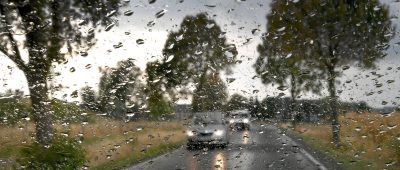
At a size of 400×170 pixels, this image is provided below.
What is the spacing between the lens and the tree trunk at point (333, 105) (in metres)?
8.16

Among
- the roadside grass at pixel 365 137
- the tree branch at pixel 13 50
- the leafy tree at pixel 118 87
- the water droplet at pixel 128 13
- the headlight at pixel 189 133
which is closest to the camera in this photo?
the water droplet at pixel 128 13

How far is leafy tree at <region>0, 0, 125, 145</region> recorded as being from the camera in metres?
7.88

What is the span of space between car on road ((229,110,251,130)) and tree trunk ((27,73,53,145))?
2.21 metres

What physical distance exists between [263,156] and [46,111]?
417 centimetres

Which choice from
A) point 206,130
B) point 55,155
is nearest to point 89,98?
point 55,155

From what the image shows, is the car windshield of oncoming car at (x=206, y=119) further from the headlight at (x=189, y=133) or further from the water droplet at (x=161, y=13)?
the water droplet at (x=161, y=13)

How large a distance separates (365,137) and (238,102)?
2.19 metres

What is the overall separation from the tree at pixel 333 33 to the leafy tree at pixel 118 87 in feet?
5.87

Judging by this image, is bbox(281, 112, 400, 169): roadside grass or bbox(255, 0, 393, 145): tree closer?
bbox(255, 0, 393, 145): tree

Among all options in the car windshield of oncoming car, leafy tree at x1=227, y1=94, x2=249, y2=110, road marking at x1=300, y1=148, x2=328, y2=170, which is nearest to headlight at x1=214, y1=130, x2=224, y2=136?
the car windshield of oncoming car

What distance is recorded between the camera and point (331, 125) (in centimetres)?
871

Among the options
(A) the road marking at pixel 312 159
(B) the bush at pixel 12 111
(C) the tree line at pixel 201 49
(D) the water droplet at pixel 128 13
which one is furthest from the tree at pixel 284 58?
(B) the bush at pixel 12 111

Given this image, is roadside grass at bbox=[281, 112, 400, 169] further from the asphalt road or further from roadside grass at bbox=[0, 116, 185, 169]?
roadside grass at bbox=[0, 116, 185, 169]

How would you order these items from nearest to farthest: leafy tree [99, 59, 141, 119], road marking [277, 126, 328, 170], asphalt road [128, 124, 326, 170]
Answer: leafy tree [99, 59, 141, 119], asphalt road [128, 124, 326, 170], road marking [277, 126, 328, 170]
